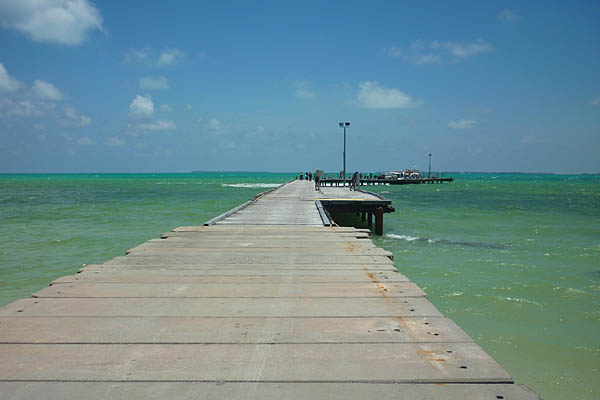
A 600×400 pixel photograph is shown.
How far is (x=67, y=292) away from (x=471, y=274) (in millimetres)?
10019

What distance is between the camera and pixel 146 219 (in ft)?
80.6

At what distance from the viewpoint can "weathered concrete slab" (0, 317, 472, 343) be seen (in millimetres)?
2539

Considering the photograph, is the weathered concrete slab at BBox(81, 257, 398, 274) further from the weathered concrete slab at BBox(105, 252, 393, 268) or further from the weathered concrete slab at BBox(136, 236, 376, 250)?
the weathered concrete slab at BBox(136, 236, 376, 250)

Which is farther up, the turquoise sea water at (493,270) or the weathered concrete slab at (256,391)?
the weathered concrete slab at (256,391)

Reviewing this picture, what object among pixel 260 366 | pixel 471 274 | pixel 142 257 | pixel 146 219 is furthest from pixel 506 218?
pixel 260 366

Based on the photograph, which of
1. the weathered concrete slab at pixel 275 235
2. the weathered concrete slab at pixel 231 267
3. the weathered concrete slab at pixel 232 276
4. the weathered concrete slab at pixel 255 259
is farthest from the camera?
the weathered concrete slab at pixel 275 235

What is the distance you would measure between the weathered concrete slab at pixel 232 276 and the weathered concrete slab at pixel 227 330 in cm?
113

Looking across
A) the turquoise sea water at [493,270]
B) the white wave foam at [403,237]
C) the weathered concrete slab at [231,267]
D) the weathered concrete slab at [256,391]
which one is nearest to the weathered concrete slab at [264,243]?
the weathered concrete slab at [231,267]

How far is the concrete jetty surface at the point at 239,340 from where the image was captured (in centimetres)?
199

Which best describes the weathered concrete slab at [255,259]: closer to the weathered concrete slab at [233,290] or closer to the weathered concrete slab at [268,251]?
the weathered concrete slab at [268,251]

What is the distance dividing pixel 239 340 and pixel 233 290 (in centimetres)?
119

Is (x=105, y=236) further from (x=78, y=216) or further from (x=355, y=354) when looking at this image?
(x=355, y=354)

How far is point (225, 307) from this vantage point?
10.5ft

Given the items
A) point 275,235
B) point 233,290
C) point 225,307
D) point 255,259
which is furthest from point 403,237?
point 225,307
